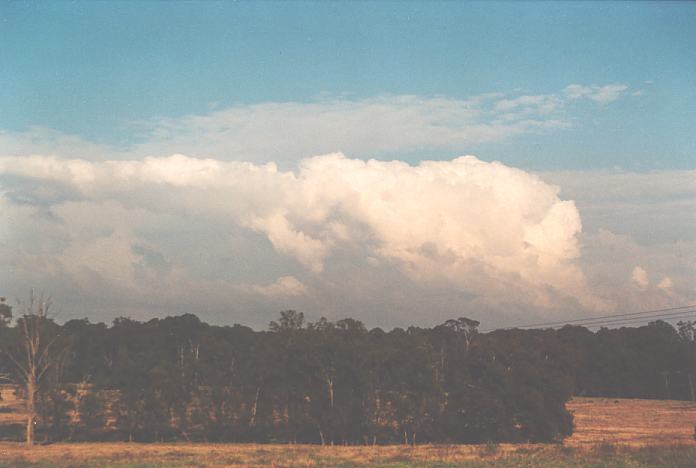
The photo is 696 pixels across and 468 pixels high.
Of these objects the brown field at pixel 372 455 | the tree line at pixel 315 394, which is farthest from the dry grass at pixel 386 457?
the tree line at pixel 315 394

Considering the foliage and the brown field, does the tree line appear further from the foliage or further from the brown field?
the brown field

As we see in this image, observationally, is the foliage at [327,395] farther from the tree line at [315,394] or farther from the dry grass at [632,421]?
the dry grass at [632,421]

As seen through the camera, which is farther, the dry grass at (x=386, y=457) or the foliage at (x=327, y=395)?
the foliage at (x=327, y=395)

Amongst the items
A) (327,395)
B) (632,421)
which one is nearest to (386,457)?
(327,395)

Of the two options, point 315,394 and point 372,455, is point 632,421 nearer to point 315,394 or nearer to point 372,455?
point 315,394

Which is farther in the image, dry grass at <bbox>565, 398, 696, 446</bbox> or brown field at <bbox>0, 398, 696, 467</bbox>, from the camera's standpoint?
dry grass at <bbox>565, 398, 696, 446</bbox>

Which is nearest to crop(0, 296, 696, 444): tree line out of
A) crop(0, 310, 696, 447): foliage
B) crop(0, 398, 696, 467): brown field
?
crop(0, 310, 696, 447): foliage

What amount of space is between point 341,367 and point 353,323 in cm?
737

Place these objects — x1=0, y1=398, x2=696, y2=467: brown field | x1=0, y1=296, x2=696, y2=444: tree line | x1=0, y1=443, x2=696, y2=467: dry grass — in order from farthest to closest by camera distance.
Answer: x1=0, y1=296, x2=696, y2=444: tree line, x1=0, y1=398, x2=696, y2=467: brown field, x1=0, y1=443, x2=696, y2=467: dry grass

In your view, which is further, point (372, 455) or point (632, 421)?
point (632, 421)

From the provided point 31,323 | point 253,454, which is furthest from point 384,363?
point 31,323

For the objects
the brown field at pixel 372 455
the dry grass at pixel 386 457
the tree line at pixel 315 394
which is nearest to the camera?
the dry grass at pixel 386 457

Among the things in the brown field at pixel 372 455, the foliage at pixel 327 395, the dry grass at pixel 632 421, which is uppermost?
the foliage at pixel 327 395

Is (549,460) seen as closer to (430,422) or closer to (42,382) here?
(430,422)
